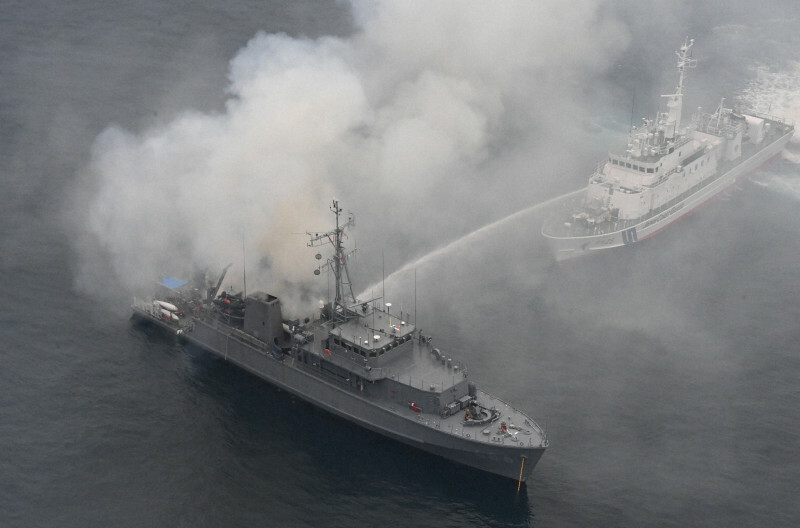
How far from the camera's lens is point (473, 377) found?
84.9 metres

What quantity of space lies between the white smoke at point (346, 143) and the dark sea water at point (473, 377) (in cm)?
311

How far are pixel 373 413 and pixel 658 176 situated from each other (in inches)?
1880

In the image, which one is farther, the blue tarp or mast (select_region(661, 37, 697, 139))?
mast (select_region(661, 37, 697, 139))

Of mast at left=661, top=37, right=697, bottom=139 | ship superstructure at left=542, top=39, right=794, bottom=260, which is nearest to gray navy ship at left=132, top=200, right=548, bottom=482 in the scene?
ship superstructure at left=542, top=39, right=794, bottom=260

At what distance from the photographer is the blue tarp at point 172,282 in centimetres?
9488

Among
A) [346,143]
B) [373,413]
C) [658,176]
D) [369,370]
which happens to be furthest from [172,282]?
[658,176]

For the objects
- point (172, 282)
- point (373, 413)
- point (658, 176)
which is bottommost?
point (373, 413)

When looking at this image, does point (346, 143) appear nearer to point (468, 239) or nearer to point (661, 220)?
point (468, 239)

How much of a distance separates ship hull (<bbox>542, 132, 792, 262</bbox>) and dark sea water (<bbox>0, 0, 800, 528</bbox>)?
1.38 m

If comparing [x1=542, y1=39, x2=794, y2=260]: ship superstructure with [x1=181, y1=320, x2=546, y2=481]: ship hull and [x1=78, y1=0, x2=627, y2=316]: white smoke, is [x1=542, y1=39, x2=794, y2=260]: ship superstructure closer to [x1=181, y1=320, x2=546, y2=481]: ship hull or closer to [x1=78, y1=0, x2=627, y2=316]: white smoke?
[x1=78, y1=0, x2=627, y2=316]: white smoke

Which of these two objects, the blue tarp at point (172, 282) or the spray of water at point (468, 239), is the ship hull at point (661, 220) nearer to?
the spray of water at point (468, 239)

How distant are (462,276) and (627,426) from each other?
25.1 meters

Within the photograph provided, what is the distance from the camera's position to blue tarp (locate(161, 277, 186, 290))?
94875mm

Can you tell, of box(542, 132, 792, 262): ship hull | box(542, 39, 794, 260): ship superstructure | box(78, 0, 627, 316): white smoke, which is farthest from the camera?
box(542, 39, 794, 260): ship superstructure
